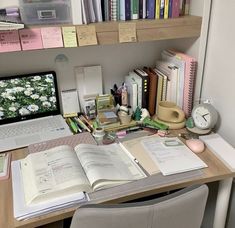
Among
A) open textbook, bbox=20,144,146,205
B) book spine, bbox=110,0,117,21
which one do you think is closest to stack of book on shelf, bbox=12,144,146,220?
open textbook, bbox=20,144,146,205

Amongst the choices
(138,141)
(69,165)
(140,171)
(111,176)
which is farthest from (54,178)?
(138,141)

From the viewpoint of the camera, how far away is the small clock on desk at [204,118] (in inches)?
53.7

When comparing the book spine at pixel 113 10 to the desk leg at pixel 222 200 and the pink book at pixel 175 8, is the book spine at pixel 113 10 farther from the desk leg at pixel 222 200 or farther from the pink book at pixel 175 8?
the desk leg at pixel 222 200

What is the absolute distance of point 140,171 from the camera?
1135 mm

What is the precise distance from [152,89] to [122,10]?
45 cm

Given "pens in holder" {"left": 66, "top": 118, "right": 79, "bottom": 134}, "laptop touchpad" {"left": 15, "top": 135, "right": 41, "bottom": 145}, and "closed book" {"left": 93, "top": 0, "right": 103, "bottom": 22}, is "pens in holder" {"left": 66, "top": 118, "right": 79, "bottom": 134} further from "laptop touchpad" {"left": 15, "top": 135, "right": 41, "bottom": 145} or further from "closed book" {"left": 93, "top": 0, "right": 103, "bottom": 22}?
"closed book" {"left": 93, "top": 0, "right": 103, "bottom": 22}

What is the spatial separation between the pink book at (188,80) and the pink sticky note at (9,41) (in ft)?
2.71

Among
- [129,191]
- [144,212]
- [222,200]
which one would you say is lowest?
[222,200]

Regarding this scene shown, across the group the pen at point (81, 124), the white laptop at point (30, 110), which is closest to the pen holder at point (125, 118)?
the pen at point (81, 124)

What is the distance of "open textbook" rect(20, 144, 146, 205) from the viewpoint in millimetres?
991

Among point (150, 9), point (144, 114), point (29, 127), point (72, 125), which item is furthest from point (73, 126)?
point (150, 9)

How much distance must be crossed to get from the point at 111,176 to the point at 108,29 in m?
0.65

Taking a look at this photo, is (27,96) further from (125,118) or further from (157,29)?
(157,29)

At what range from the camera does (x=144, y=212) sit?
2.61 ft
